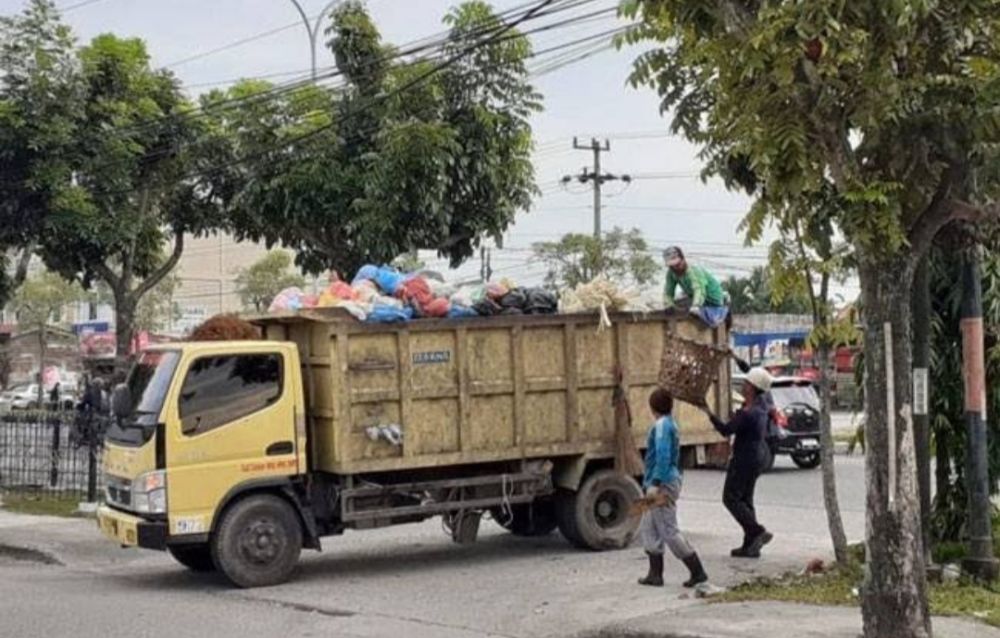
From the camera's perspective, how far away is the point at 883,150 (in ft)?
26.9

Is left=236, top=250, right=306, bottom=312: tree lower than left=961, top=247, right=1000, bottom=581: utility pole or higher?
higher

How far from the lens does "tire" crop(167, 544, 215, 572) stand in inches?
496

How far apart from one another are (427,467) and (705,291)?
3554 millimetres

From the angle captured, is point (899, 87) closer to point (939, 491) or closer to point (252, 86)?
point (939, 491)

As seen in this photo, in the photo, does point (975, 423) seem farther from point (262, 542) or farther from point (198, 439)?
point (198, 439)

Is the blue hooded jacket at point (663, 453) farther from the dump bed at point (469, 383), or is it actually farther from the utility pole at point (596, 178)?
the utility pole at point (596, 178)

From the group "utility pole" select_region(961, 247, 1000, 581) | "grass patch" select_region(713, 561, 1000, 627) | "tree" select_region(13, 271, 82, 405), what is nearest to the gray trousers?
"grass patch" select_region(713, 561, 1000, 627)

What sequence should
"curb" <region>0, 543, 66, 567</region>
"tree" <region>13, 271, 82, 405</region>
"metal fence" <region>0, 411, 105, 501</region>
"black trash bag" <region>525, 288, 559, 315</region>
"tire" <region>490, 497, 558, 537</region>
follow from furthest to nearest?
"tree" <region>13, 271, 82, 405</region> → "metal fence" <region>0, 411, 105, 501</region> → "curb" <region>0, 543, 66, 567</region> → "tire" <region>490, 497, 558, 537</region> → "black trash bag" <region>525, 288, 559, 315</region>

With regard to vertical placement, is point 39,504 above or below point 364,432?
below

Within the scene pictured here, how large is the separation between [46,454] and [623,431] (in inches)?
442

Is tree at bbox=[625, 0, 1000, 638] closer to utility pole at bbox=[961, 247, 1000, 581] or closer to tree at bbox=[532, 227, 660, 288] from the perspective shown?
utility pole at bbox=[961, 247, 1000, 581]

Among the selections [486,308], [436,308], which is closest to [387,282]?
[436,308]

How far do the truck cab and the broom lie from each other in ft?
10.6

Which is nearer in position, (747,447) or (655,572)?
(655,572)
